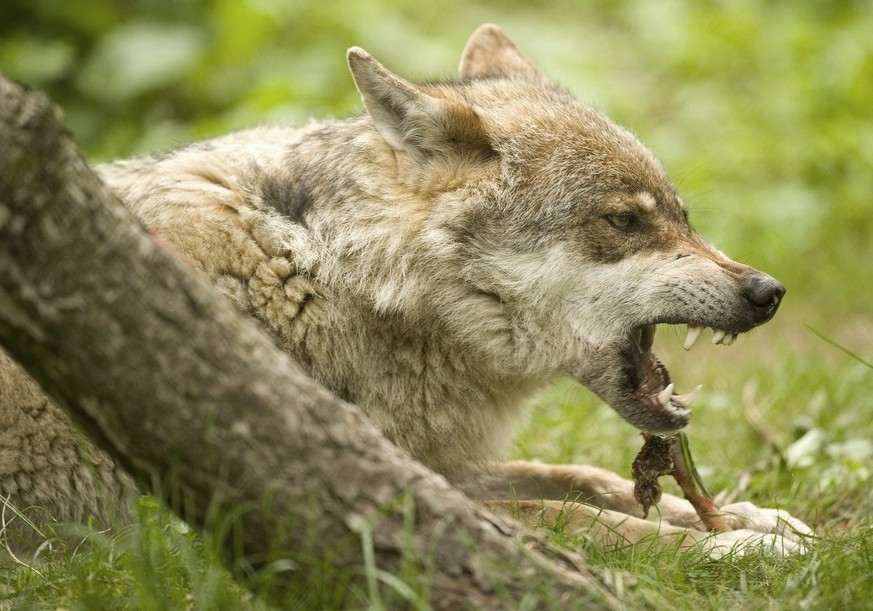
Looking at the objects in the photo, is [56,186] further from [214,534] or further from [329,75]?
[329,75]

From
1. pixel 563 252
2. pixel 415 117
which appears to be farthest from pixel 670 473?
pixel 415 117

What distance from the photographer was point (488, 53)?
5.52 metres

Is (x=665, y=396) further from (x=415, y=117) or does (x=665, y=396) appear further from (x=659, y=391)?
(x=415, y=117)

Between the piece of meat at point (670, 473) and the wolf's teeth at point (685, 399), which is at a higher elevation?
the wolf's teeth at point (685, 399)

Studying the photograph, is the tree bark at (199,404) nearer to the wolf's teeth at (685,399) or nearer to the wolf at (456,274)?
the wolf at (456,274)

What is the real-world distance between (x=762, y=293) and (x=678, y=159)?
5477mm

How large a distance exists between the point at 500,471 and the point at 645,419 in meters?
0.87

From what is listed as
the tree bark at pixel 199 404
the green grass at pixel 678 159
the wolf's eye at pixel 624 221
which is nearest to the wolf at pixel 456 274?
the wolf's eye at pixel 624 221

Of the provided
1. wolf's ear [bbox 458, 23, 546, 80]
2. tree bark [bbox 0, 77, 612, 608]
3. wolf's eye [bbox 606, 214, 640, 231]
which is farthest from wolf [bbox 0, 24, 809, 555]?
tree bark [bbox 0, 77, 612, 608]

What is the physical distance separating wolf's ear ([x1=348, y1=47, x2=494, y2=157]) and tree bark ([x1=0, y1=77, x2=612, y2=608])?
63.9 inches

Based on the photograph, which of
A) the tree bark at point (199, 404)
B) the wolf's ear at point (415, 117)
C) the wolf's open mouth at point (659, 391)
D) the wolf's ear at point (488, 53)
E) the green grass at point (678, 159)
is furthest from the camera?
the wolf's ear at point (488, 53)

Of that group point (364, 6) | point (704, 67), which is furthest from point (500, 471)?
point (704, 67)

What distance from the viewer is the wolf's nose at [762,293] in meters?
4.15

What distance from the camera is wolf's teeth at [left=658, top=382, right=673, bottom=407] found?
13.5ft
